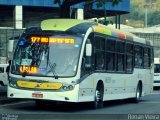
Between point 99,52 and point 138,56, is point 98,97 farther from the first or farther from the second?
point 138,56

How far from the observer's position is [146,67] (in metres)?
27.3

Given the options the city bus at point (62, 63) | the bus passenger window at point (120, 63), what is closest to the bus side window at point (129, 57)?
the bus passenger window at point (120, 63)

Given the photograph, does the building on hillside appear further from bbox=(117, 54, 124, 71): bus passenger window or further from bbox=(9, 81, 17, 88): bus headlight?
bbox=(9, 81, 17, 88): bus headlight

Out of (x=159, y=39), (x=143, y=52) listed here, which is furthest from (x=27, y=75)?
(x=159, y=39)

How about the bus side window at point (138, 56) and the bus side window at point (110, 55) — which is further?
the bus side window at point (138, 56)

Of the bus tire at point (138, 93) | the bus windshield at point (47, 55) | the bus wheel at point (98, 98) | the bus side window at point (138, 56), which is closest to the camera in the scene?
the bus windshield at point (47, 55)

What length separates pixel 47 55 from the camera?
18359 mm

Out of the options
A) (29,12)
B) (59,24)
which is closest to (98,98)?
(59,24)

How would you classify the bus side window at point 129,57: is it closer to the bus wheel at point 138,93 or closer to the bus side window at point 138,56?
the bus side window at point 138,56

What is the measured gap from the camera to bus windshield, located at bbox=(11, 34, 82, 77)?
18.1m

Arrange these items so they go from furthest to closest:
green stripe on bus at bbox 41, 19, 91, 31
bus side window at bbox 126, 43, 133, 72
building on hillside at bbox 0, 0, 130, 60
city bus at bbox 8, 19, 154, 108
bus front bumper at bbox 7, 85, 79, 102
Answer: building on hillside at bbox 0, 0, 130, 60, bus side window at bbox 126, 43, 133, 72, green stripe on bus at bbox 41, 19, 91, 31, city bus at bbox 8, 19, 154, 108, bus front bumper at bbox 7, 85, 79, 102

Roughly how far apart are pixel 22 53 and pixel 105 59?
348 cm

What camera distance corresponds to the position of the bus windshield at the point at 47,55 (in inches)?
714

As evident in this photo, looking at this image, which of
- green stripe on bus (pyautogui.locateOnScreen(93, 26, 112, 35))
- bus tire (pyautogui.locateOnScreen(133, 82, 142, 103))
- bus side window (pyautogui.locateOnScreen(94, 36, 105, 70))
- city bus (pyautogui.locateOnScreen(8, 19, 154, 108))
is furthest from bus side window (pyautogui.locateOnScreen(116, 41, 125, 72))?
bus tire (pyautogui.locateOnScreen(133, 82, 142, 103))
